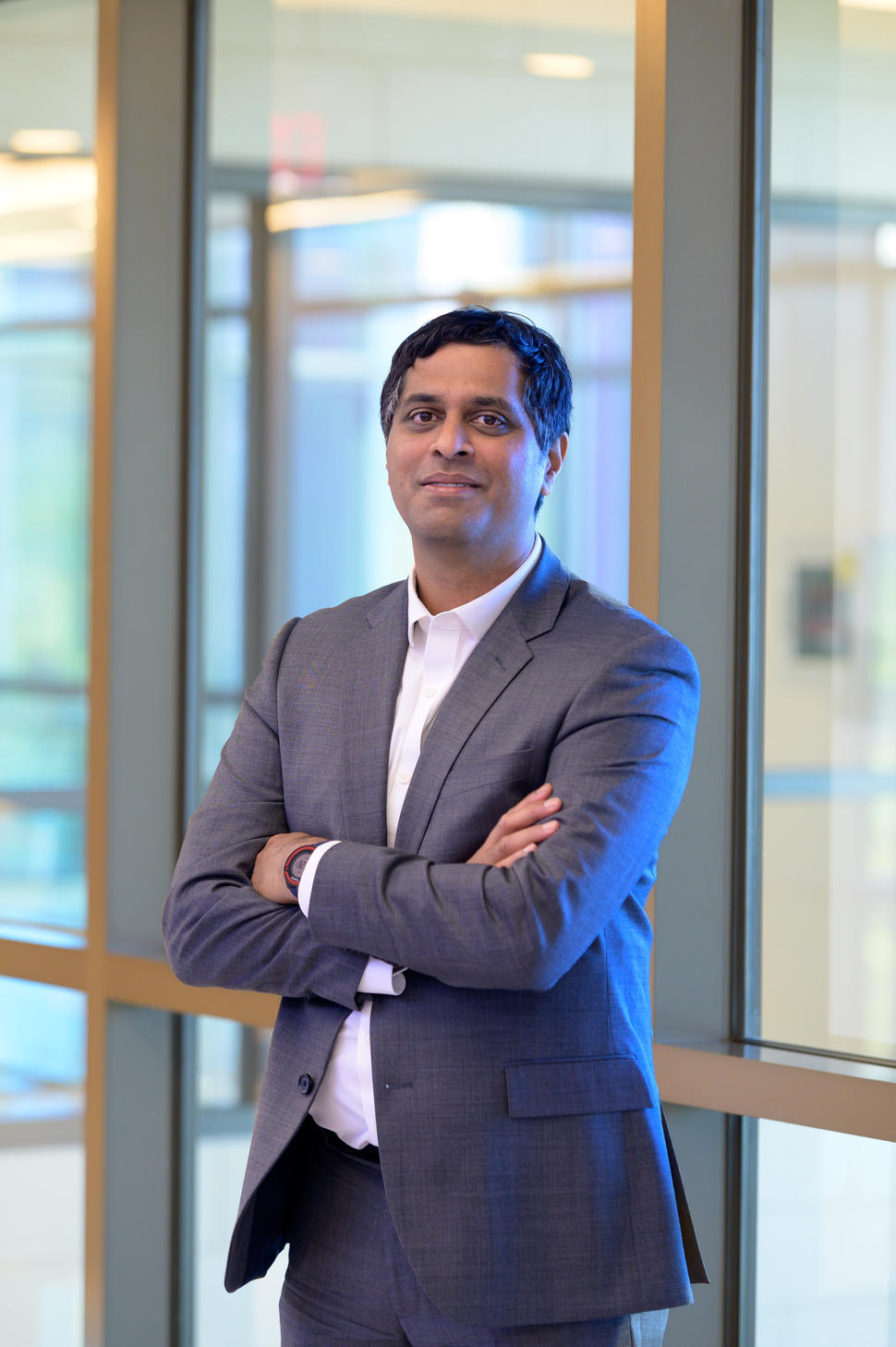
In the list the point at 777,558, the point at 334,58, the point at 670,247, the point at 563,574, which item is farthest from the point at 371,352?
the point at 563,574

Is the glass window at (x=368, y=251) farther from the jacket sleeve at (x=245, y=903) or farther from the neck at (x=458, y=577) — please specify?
the jacket sleeve at (x=245, y=903)

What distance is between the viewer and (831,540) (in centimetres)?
252

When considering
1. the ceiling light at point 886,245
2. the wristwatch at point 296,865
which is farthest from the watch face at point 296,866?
the ceiling light at point 886,245

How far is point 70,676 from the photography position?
354cm

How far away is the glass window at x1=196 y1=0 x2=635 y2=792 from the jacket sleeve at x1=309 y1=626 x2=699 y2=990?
1.20 meters

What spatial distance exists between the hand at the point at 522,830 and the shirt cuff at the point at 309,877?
18 cm

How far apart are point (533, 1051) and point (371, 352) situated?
2061 millimetres

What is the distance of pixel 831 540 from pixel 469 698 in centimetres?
107

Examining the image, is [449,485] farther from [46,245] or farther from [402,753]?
[46,245]

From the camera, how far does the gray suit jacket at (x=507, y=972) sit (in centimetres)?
159

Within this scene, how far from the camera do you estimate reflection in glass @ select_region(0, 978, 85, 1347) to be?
11.4 feet

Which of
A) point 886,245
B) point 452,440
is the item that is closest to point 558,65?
point 886,245

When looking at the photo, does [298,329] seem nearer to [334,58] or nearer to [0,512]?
[334,58]

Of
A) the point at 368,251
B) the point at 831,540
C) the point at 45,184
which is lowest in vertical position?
the point at 831,540
